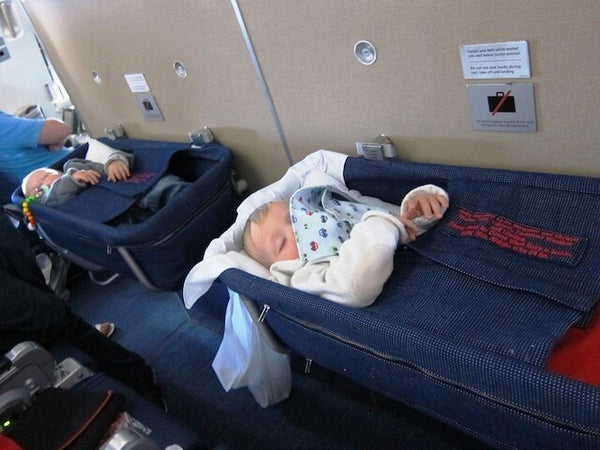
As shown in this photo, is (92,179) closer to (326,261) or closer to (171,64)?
(171,64)

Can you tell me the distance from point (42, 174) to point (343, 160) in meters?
1.28

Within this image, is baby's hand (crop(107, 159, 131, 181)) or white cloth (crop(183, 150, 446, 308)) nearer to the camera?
white cloth (crop(183, 150, 446, 308))

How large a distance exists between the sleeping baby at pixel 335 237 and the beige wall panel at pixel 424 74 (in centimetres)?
20

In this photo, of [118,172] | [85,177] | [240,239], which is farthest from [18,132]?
[240,239]

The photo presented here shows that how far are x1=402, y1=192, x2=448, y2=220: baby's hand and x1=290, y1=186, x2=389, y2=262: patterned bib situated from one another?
8 cm

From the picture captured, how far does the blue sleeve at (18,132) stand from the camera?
6.81 feet

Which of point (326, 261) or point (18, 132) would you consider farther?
point (18, 132)

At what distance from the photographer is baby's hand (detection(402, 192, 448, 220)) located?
106cm

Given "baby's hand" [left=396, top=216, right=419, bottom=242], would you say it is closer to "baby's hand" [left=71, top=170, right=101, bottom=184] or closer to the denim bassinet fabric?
the denim bassinet fabric

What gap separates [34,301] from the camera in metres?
1.39

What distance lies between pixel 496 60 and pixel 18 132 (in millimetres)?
1957

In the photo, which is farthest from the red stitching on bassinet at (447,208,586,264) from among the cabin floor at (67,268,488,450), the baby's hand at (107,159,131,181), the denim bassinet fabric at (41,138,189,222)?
the baby's hand at (107,159,131,181)

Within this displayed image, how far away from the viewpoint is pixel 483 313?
0.86 metres

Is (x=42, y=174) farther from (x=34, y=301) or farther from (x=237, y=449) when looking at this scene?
(x=237, y=449)
